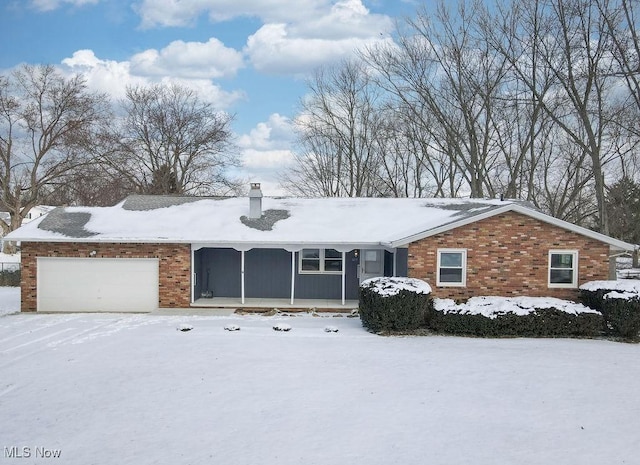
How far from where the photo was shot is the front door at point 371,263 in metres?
17.4

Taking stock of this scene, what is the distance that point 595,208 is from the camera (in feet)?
135

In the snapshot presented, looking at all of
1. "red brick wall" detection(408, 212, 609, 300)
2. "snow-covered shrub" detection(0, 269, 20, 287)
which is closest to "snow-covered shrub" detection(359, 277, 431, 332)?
"red brick wall" detection(408, 212, 609, 300)

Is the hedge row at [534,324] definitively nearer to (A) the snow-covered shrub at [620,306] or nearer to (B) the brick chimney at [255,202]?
(A) the snow-covered shrub at [620,306]

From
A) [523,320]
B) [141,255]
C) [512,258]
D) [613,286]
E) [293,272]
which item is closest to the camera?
[523,320]

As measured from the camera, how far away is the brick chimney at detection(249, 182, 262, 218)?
17.9m

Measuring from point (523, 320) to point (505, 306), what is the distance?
54cm

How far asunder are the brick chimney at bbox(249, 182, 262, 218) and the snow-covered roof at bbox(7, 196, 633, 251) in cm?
32

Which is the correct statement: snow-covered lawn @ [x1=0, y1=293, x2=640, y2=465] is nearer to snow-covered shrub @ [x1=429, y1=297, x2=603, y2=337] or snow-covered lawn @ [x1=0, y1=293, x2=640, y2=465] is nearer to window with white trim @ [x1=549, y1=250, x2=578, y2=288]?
snow-covered shrub @ [x1=429, y1=297, x2=603, y2=337]

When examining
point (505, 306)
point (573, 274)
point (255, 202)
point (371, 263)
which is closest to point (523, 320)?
point (505, 306)

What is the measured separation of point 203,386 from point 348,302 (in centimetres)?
902

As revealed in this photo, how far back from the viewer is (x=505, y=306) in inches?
516

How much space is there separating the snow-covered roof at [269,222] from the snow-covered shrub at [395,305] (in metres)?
1.65

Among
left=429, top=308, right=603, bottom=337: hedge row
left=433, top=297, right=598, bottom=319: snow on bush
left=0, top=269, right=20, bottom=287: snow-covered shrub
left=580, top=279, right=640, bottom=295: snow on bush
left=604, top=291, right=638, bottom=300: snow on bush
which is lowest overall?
left=0, top=269, right=20, bottom=287: snow-covered shrub

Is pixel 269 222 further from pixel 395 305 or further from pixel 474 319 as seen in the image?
pixel 474 319
